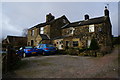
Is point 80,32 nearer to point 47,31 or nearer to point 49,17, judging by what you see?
point 47,31

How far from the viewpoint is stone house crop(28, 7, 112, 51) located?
22867 millimetres

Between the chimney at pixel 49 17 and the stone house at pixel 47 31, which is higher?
the chimney at pixel 49 17

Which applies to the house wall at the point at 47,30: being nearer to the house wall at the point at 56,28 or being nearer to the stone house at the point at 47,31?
the stone house at the point at 47,31

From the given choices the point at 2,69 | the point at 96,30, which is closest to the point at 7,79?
the point at 2,69

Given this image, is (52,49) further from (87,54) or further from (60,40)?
(60,40)

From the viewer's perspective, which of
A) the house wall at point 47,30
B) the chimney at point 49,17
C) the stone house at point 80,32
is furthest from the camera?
the chimney at point 49,17

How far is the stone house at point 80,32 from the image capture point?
2287 centimetres

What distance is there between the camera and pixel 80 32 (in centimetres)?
2677

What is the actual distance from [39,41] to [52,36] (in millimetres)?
4239

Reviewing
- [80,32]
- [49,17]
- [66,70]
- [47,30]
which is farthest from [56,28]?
[66,70]

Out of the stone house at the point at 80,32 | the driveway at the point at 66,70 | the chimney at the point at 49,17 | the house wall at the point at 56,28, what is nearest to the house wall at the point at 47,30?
the stone house at the point at 80,32

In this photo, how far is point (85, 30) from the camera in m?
26.0

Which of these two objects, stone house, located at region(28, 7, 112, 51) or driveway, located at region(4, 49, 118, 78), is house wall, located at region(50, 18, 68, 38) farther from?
driveway, located at region(4, 49, 118, 78)

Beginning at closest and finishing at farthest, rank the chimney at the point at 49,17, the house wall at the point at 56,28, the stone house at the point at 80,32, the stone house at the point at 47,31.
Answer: the stone house at the point at 80,32, the stone house at the point at 47,31, the house wall at the point at 56,28, the chimney at the point at 49,17
